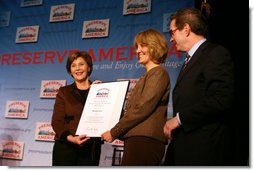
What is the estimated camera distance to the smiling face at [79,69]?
9.61 feet

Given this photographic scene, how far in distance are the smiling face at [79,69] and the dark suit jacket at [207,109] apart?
47.7 inches

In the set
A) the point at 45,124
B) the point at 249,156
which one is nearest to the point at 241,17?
the point at 249,156

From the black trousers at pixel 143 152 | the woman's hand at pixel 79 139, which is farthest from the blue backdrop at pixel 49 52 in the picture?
the black trousers at pixel 143 152

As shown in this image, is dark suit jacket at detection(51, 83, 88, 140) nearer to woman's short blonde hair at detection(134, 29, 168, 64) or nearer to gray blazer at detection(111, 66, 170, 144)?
gray blazer at detection(111, 66, 170, 144)

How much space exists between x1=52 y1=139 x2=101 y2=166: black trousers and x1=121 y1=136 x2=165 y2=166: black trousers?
595 millimetres

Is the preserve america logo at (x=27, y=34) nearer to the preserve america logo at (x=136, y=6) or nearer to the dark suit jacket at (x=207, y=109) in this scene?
the preserve america logo at (x=136, y=6)

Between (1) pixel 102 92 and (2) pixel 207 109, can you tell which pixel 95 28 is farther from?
(2) pixel 207 109

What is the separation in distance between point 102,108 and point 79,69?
0.53m

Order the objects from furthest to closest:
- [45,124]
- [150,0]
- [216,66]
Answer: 1. [45,124]
2. [150,0]
3. [216,66]

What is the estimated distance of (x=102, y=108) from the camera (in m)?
2.60

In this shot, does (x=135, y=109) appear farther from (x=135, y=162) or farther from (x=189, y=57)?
(x=189, y=57)

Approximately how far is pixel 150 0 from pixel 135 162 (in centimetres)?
216

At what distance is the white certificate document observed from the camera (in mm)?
2502

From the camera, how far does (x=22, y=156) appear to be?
13.3 ft
